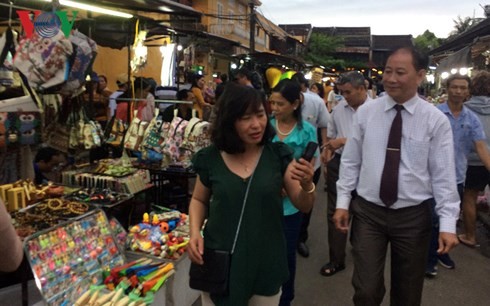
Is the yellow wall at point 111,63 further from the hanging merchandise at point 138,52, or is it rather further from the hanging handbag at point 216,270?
the hanging handbag at point 216,270

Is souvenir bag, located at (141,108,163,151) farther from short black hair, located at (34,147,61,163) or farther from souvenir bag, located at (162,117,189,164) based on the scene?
short black hair, located at (34,147,61,163)

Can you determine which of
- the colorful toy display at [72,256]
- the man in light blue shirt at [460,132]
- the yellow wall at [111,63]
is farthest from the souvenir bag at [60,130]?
the yellow wall at [111,63]

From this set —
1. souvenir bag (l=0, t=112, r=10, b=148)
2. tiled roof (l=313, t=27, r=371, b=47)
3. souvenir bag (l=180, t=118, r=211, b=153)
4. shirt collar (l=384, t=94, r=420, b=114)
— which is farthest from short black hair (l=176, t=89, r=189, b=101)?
tiled roof (l=313, t=27, r=371, b=47)

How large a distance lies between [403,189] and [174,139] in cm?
316

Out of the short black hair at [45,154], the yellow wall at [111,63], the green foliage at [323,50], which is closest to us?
the short black hair at [45,154]

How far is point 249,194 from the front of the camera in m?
2.08

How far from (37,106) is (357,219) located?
10.2ft

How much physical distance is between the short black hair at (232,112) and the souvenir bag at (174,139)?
2940 mm

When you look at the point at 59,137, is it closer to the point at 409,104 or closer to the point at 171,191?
the point at 171,191

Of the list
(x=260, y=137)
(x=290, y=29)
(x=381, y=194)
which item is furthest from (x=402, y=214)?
(x=290, y=29)

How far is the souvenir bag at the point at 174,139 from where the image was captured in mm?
5062

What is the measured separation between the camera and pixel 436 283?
4.31 meters

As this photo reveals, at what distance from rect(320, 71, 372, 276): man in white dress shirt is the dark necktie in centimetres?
150

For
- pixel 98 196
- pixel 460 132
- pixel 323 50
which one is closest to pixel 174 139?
pixel 98 196
